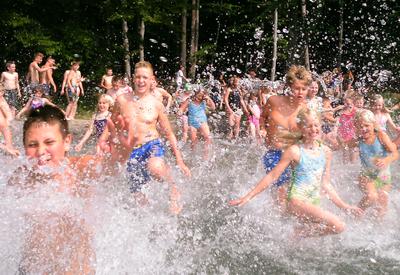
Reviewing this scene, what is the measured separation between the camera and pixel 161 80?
2492 cm

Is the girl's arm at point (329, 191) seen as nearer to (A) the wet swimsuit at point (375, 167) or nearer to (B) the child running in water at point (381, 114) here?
(A) the wet swimsuit at point (375, 167)

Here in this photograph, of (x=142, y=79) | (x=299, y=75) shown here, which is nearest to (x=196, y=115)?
(x=142, y=79)

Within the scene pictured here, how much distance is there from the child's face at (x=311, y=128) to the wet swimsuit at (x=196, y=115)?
558 cm

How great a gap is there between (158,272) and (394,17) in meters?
23.0

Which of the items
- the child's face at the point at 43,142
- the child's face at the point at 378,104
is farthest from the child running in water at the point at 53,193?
the child's face at the point at 378,104

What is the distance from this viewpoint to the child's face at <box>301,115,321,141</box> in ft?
16.0

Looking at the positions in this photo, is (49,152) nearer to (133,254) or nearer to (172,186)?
(133,254)

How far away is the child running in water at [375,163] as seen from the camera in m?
5.93

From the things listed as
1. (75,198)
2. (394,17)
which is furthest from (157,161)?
(394,17)

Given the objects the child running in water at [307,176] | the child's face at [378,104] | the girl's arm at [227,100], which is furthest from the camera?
the girl's arm at [227,100]

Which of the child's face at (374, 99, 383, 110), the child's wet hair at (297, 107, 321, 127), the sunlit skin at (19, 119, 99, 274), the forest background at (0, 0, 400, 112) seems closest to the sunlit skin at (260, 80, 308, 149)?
the child's wet hair at (297, 107, 321, 127)

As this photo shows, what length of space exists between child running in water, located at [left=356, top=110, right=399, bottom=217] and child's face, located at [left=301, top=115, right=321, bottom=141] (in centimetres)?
134

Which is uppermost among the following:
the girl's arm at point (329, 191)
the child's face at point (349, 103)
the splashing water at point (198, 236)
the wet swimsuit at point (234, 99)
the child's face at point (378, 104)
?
the child's face at point (378, 104)

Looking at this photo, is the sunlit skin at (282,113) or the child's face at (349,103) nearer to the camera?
the sunlit skin at (282,113)
